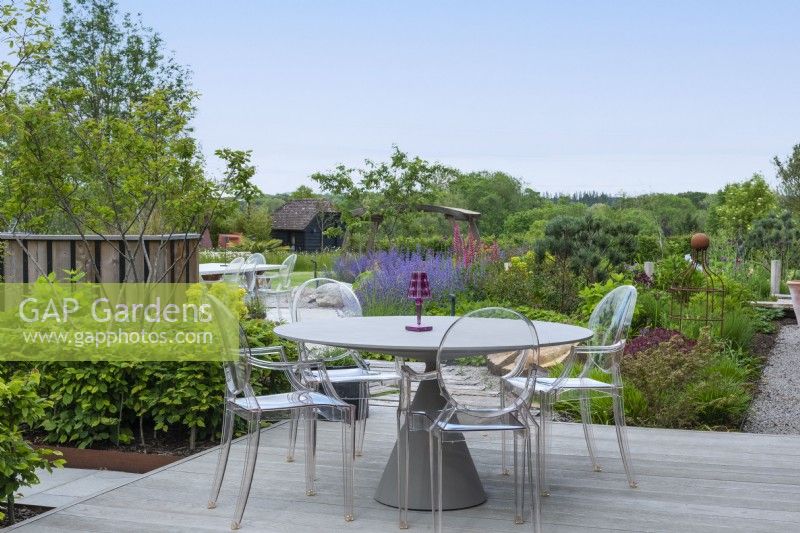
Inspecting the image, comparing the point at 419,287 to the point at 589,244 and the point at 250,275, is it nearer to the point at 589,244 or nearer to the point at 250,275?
the point at 250,275

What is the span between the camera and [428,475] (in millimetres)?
3619

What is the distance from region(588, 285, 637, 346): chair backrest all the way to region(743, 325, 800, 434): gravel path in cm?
167

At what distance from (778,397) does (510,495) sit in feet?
10.4

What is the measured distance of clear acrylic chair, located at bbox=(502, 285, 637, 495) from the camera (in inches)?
153

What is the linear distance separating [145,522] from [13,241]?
3.98 meters

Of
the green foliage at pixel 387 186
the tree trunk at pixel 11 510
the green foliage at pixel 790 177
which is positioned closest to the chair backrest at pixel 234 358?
the tree trunk at pixel 11 510

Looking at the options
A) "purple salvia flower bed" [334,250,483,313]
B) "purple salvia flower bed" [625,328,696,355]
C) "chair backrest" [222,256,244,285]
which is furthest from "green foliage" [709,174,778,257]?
"purple salvia flower bed" [625,328,696,355]

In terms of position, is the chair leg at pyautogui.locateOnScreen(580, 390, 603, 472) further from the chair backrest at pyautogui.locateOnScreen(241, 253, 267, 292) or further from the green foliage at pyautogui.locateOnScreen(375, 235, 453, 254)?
the green foliage at pyautogui.locateOnScreen(375, 235, 453, 254)

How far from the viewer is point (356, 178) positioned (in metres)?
20.6

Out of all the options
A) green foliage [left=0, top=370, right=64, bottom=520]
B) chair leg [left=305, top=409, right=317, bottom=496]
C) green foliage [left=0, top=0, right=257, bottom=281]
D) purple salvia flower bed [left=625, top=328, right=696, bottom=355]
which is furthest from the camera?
purple salvia flower bed [left=625, top=328, right=696, bottom=355]

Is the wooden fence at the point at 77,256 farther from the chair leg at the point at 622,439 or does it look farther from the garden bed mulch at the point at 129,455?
the chair leg at the point at 622,439

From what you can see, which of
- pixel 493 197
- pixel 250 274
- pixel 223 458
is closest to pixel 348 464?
pixel 223 458

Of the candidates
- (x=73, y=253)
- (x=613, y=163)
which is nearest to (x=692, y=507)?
(x=73, y=253)

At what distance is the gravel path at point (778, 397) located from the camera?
537 centimetres
